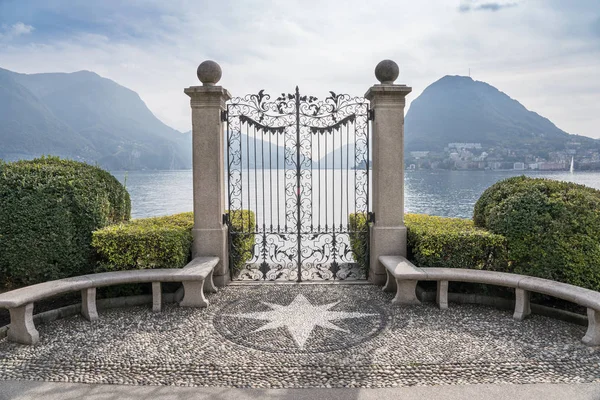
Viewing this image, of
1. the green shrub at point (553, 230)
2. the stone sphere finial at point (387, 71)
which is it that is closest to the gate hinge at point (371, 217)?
the green shrub at point (553, 230)

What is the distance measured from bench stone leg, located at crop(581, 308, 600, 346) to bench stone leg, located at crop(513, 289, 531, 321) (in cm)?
84

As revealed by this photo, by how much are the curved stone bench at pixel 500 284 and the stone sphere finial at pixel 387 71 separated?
3.32 m

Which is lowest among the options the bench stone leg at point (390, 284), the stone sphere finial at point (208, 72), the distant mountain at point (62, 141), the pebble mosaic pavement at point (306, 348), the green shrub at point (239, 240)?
the pebble mosaic pavement at point (306, 348)

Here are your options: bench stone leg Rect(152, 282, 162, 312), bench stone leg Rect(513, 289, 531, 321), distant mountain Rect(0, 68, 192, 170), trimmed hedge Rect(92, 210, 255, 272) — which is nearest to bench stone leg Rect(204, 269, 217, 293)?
trimmed hedge Rect(92, 210, 255, 272)

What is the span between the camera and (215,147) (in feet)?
22.7

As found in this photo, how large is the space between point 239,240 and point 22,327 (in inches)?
152

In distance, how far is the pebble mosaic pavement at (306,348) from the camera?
3939 millimetres

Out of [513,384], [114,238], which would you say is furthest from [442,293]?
[114,238]

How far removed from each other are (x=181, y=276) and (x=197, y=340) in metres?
1.30

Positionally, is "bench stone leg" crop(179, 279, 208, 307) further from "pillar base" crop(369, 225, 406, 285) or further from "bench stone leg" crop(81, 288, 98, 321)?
"pillar base" crop(369, 225, 406, 285)

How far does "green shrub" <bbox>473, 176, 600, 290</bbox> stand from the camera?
18.2 ft

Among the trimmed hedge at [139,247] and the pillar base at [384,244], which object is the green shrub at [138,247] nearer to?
the trimmed hedge at [139,247]

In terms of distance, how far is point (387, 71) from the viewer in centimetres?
686

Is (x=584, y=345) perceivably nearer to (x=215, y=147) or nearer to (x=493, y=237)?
(x=493, y=237)
